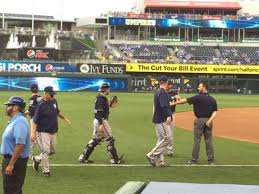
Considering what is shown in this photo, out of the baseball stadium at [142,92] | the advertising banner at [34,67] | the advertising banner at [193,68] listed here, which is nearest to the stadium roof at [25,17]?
the baseball stadium at [142,92]

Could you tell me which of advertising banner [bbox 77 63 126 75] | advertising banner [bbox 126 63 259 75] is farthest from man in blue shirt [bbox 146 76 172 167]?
advertising banner [bbox 126 63 259 75]

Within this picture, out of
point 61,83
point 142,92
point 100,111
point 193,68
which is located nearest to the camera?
point 100,111

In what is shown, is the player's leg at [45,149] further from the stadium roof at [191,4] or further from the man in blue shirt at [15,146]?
the stadium roof at [191,4]

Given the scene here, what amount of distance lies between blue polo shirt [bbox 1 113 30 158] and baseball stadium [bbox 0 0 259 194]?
0.06 metres

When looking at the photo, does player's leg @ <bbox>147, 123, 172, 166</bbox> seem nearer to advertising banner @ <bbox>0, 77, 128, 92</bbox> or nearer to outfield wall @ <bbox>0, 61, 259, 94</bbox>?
advertising banner @ <bbox>0, 77, 128, 92</bbox>

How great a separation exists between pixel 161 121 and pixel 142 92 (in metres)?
48.3

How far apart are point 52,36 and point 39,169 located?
6641cm

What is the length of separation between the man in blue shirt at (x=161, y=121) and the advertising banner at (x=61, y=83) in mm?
45528

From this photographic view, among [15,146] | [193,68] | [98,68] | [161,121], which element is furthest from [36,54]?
[15,146]

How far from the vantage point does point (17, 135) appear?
24.3ft

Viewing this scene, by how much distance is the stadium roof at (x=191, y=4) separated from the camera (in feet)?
302

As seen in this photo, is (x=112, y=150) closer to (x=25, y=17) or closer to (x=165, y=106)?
(x=165, y=106)

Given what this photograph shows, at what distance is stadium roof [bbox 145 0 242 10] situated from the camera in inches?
3625

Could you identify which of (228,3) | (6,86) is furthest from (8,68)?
(228,3)
